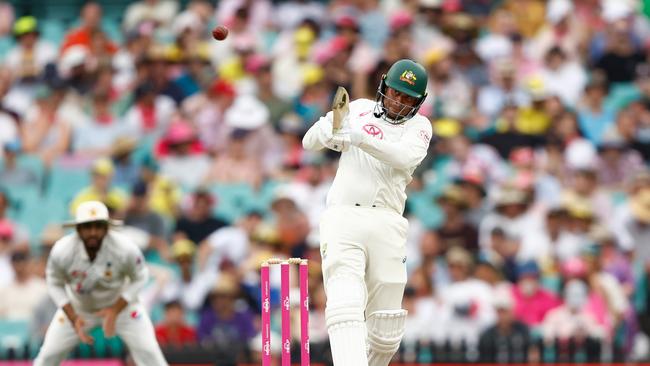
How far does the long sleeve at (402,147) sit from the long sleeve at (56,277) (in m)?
3.17

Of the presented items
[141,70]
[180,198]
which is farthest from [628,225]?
[141,70]

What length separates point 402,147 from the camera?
10.6 metres

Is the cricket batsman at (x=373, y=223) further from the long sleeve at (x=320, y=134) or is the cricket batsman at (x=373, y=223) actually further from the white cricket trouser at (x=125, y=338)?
the white cricket trouser at (x=125, y=338)

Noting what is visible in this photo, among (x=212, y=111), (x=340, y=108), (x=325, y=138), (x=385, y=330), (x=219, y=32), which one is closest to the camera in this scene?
(x=340, y=108)

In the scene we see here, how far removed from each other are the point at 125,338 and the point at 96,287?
0.45 m

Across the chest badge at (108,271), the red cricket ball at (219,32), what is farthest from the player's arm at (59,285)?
the red cricket ball at (219,32)

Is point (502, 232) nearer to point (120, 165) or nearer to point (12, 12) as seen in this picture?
point (120, 165)

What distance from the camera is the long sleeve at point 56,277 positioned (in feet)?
41.7

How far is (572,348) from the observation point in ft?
50.0

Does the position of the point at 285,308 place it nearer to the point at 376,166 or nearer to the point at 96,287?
the point at 376,166

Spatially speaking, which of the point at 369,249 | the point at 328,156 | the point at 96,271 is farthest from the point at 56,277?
the point at 328,156

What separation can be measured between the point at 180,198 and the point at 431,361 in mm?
3514

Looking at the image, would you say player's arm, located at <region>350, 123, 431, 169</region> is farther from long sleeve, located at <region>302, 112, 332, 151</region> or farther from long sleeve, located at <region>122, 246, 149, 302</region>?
long sleeve, located at <region>122, 246, 149, 302</region>

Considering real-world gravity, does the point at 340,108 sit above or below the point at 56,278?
above
